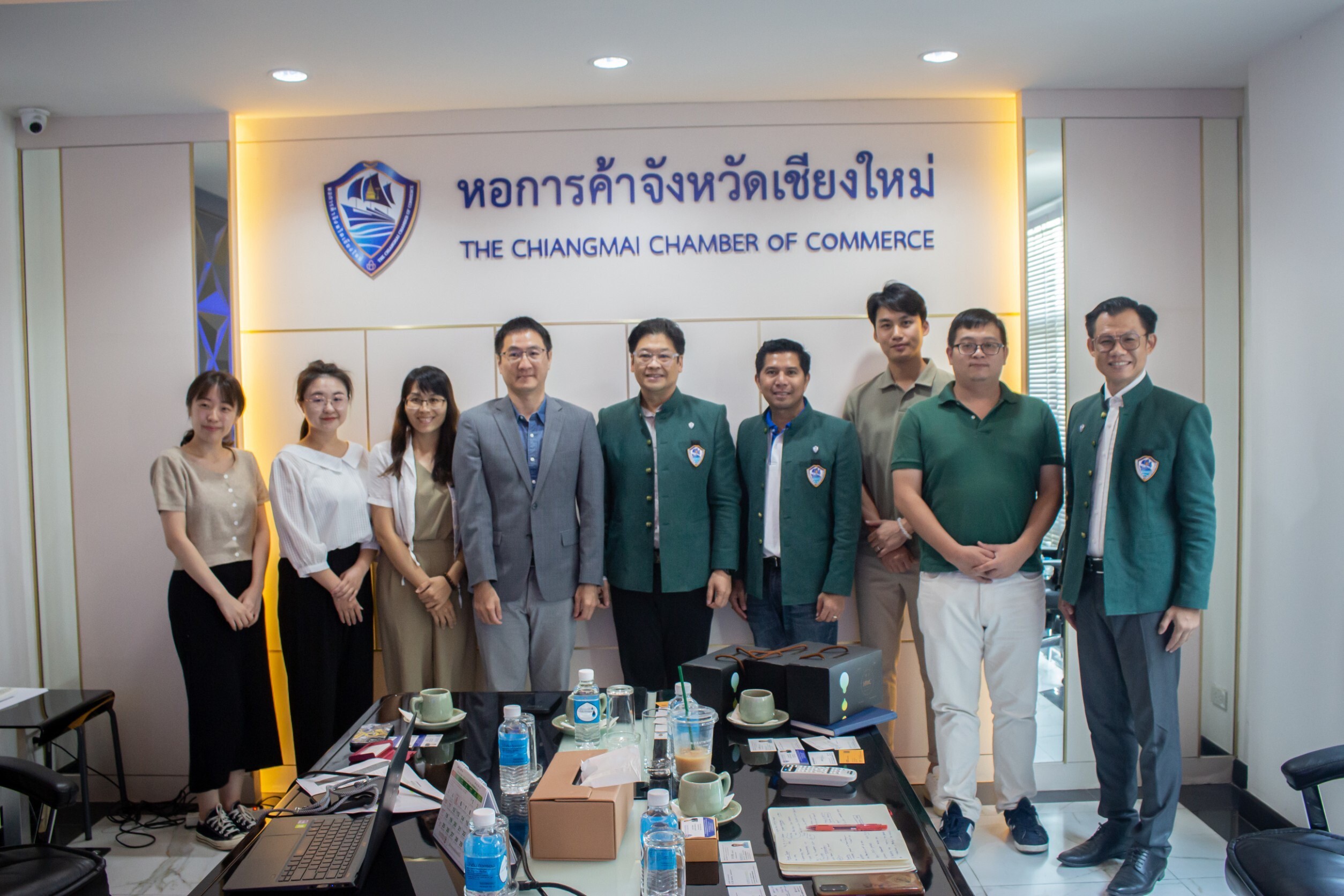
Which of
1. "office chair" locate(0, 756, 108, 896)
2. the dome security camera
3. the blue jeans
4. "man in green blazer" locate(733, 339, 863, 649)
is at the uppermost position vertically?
the dome security camera

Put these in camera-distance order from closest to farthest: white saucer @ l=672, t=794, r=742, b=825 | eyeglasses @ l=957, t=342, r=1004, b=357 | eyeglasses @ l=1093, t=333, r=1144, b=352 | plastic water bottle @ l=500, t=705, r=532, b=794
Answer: white saucer @ l=672, t=794, r=742, b=825
plastic water bottle @ l=500, t=705, r=532, b=794
eyeglasses @ l=1093, t=333, r=1144, b=352
eyeglasses @ l=957, t=342, r=1004, b=357

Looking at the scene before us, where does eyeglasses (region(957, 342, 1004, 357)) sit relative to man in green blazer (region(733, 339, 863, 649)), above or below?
above

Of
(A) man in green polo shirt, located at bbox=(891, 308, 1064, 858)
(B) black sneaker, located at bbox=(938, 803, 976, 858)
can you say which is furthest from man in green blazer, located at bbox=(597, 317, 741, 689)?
(B) black sneaker, located at bbox=(938, 803, 976, 858)

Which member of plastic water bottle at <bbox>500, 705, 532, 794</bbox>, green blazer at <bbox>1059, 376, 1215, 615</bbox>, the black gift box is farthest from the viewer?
green blazer at <bbox>1059, 376, 1215, 615</bbox>

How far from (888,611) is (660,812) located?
2.49m

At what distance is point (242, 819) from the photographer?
3.75 meters

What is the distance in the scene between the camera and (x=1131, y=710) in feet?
10.6

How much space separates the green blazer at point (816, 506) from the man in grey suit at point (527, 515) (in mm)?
745

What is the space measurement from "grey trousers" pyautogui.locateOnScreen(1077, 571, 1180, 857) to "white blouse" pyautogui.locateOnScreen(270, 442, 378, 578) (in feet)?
9.58

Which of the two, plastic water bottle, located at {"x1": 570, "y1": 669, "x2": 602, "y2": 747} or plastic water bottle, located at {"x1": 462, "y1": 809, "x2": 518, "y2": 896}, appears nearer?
plastic water bottle, located at {"x1": 462, "y1": 809, "x2": 518, "y2": 896}

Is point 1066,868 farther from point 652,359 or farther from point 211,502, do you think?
point 211,502

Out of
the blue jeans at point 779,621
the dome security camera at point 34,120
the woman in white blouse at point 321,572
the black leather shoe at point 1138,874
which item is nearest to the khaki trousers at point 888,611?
the blue jeans at point 779,621

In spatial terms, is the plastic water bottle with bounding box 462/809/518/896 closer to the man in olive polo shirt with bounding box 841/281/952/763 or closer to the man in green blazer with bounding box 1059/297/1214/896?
the man in green blazer with bounding box 1059/297/1214/896

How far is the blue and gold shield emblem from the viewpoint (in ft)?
13.6
